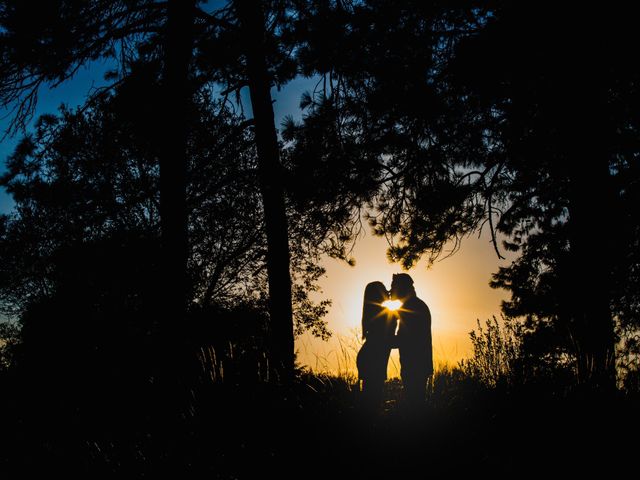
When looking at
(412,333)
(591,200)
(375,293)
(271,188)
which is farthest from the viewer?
(271,188)

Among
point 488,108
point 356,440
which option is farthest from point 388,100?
point 356,440

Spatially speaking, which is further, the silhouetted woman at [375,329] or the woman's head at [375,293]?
the woman's head at [375,293]

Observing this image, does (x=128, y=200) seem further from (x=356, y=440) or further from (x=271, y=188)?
(x=356, y=440)

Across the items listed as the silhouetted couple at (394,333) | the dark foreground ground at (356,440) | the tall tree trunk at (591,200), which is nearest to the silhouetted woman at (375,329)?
the silhouetted couple at (394,333)

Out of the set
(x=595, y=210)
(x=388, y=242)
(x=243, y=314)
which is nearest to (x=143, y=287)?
(x=243, y=314)

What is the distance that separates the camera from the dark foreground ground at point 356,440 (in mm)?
2623

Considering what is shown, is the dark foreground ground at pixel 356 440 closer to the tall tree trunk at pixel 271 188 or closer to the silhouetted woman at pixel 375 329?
the silhouetted woman at pixel 375 329

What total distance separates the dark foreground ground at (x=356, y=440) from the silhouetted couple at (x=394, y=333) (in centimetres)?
29

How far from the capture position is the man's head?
4508mm

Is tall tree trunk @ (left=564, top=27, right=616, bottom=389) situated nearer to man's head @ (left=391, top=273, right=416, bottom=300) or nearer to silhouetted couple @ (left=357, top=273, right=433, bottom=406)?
silhouetted couple @ (left=357, top=273, right=433, bottom=406)

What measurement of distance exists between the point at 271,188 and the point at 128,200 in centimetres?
570

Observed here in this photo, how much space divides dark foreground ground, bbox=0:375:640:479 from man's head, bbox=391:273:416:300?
1084 mm

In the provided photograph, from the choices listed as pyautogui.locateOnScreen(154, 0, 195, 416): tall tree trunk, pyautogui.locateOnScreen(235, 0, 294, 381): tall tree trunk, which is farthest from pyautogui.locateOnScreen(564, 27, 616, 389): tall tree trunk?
pyautogui.locateOnScreen(154, 0, 195, 416): tall tree trunk

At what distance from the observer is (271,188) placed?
19.0 ft
